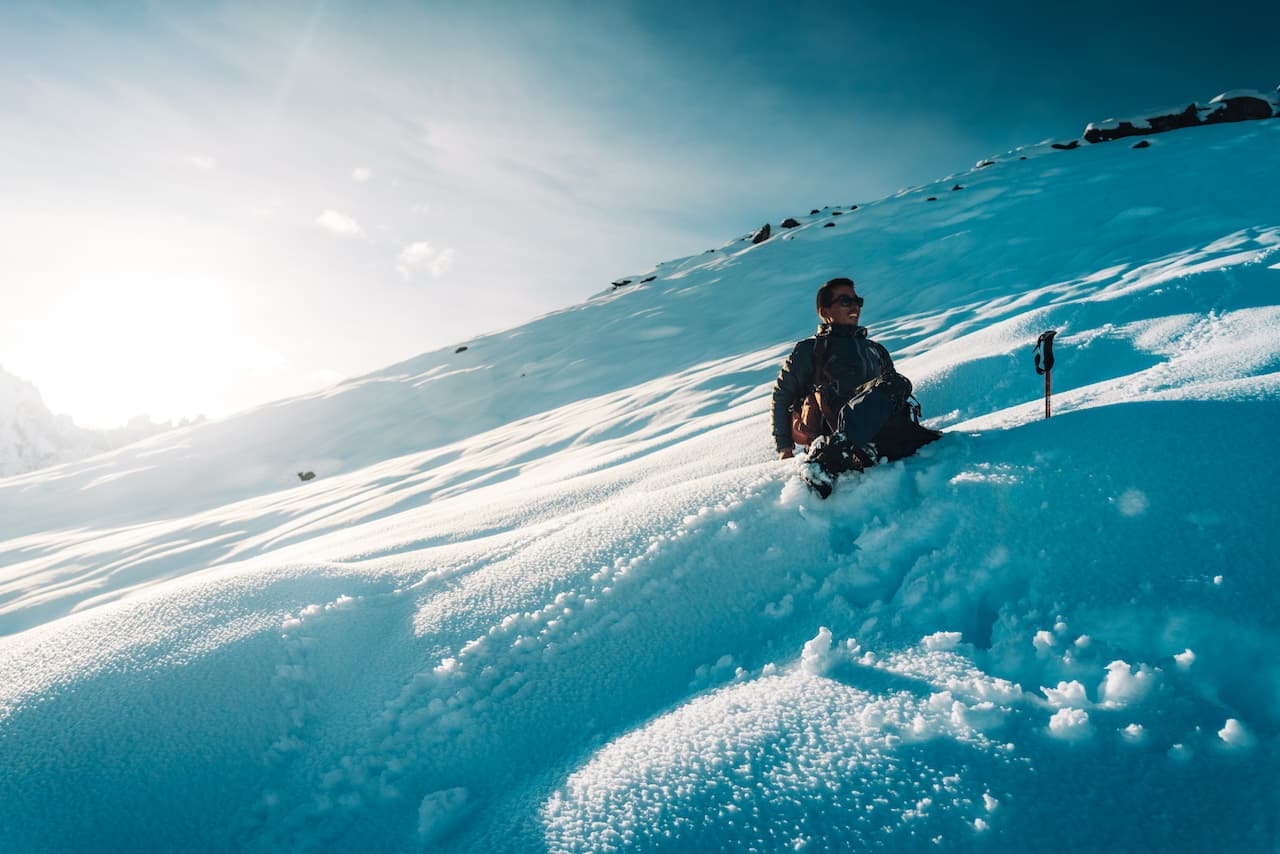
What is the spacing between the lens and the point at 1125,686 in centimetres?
135

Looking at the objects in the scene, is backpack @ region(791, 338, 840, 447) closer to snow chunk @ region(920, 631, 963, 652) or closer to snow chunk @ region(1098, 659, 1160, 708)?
snow chunk @ region(920, 631, 963, 652)

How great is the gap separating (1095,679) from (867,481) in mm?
1039

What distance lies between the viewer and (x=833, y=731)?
1405 mm

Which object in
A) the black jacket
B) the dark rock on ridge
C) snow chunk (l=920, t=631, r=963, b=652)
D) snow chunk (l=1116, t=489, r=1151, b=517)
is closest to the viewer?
snow chunk (l=920, t=631, r=963, b=652)

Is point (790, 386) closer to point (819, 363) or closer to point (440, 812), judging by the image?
point (819, 363)

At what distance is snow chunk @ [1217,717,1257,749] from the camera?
1194 mm

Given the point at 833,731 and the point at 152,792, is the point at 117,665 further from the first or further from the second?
the point at 833,731

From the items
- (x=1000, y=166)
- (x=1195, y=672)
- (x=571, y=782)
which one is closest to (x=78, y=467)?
(x=571, y=782)

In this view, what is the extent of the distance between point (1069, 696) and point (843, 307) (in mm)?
2187

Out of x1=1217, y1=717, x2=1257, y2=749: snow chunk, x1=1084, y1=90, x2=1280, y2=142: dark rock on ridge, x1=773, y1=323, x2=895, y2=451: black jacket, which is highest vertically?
x1=1084, y1=90, x2=1280, y2=142: dark rock on ridge

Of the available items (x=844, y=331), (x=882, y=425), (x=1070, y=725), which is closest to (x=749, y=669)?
(x=1070, y=725)

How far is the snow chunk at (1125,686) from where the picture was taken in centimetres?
134

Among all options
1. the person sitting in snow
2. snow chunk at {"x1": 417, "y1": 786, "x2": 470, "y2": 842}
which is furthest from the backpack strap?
snow chunk at {"x1": 417, "y1": 786, "x2": 470, "y2": 842}

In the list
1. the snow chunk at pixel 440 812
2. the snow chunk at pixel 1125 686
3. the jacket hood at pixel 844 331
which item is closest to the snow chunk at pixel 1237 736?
the snow chunk at pixel 1125 686
